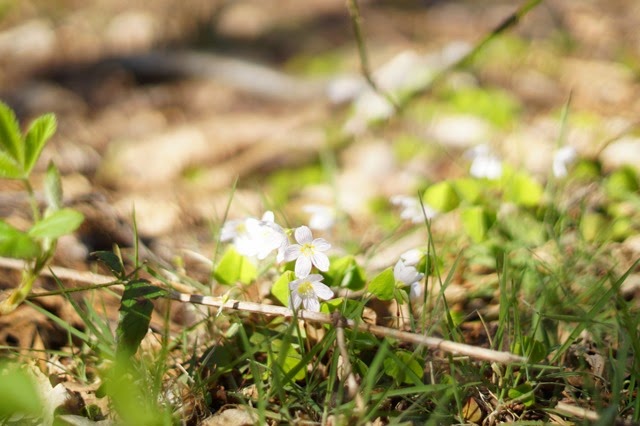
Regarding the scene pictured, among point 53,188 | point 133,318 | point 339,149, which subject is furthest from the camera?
point 339,149

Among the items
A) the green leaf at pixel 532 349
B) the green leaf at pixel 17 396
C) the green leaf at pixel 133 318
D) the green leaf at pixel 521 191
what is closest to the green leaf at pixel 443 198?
the green leaf at pixel 521 191

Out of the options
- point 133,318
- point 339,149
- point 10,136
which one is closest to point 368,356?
point 133,318

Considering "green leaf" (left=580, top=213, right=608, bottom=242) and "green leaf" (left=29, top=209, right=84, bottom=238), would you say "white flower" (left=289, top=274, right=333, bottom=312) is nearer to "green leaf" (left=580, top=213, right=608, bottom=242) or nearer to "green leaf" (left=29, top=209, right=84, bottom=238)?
"green leaf" (left=29, top=209, right=84, bottom=238)

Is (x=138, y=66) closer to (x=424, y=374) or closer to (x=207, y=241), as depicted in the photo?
(x=207, y=241)

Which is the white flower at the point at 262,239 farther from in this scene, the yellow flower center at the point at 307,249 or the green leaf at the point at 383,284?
the green leaf at the point at 383,284

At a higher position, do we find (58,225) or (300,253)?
(58,225)

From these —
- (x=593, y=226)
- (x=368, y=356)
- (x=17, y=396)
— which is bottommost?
(x=593, y=226)

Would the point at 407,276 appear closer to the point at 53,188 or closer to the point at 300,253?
the point at 300,253

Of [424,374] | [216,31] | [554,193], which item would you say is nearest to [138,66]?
[216,31]
